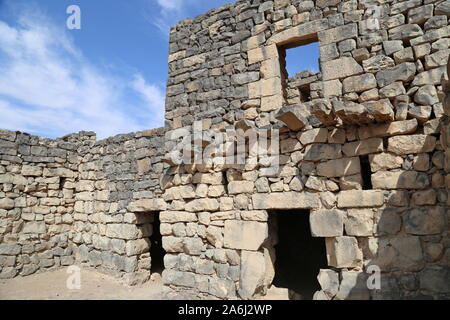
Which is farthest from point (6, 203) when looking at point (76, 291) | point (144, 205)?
point (144, 205)

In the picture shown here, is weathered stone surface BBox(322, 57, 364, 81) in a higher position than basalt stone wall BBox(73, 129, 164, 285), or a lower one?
higher

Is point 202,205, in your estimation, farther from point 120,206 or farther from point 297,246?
point 297,246

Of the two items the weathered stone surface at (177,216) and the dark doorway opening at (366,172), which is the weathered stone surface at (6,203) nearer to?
the weathered stone surface at (177,216)

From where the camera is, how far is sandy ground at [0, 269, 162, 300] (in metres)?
5.90

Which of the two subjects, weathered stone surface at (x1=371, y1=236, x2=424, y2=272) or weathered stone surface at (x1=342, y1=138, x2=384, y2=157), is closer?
weathered stone surface at (x1=371, y1=236, x2=424, y2=272)

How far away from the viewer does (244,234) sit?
4441mm

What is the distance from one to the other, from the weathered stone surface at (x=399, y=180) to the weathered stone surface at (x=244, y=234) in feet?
5.46

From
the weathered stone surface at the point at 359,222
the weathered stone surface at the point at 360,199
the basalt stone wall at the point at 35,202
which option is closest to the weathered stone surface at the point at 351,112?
the weathered stone surface at the point at 360,199

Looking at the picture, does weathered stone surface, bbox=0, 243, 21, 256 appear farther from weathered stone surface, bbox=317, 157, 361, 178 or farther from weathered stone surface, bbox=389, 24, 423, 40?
weathered stone surface, bbox=389, 24, 423, 40

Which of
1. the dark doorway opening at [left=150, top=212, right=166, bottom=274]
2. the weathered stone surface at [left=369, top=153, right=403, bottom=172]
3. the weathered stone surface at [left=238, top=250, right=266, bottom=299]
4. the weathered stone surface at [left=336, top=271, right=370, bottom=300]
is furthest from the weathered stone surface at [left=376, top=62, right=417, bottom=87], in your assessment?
the dark doorway opening at [left=150, top=212, right=166, bottom=274]

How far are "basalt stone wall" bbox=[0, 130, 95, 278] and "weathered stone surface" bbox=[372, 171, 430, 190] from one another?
798 centimetres

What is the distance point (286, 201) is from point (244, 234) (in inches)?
33.3

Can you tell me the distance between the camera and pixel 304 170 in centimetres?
410

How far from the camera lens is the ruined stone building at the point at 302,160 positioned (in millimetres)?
3402
